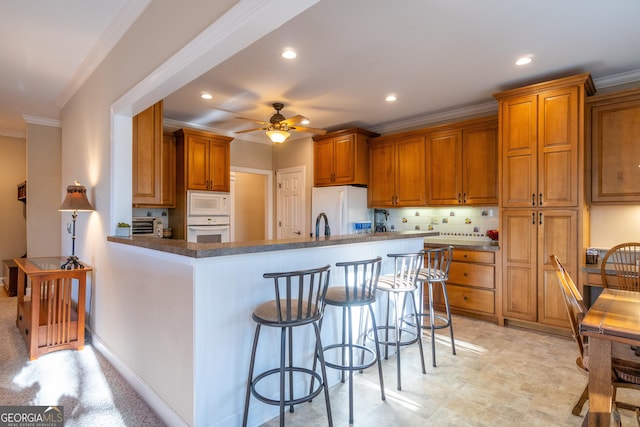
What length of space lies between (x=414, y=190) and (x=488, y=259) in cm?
145

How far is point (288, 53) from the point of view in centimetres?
297

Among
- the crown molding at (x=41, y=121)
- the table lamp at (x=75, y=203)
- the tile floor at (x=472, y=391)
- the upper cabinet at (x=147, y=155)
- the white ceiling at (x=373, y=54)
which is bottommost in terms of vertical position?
the tile floor at (x=472, y=391)

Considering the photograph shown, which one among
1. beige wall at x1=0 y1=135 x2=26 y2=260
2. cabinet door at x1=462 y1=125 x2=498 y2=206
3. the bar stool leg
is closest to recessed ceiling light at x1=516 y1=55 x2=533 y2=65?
cabinet door at x1=462 y1=125 x2=498 y2=206

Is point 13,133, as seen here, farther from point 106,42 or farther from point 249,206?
point 106,42

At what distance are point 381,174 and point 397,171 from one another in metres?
0.29

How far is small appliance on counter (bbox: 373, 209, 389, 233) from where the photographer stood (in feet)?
18.2

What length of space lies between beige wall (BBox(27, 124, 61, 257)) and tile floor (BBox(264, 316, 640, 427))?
4816 mm

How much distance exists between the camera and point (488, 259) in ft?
12.7

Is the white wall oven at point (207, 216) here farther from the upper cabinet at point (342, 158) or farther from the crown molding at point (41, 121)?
the crown molding at point (41, 121)

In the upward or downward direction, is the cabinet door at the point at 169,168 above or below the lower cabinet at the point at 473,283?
above

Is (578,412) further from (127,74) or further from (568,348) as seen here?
(127,74)

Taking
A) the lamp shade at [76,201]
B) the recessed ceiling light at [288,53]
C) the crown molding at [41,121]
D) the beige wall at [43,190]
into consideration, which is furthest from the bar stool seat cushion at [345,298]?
the crown molding at [41,121]

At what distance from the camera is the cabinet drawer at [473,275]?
388 centimetres

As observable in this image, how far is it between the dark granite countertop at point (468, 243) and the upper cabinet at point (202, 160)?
3243 mm
